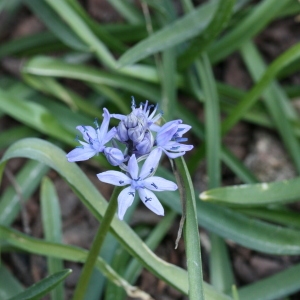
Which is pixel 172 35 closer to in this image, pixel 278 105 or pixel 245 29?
pixel 245 29

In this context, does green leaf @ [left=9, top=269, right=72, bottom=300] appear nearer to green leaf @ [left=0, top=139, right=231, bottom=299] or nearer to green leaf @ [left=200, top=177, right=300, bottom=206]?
green leaf @ [left=0, top=139, right=231, bottom=299]

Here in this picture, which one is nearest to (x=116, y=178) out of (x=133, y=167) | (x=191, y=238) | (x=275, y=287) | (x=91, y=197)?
(x=133, y=167)

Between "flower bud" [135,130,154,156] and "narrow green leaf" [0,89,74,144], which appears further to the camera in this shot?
"narrow green leaf" [0,89,74,144]

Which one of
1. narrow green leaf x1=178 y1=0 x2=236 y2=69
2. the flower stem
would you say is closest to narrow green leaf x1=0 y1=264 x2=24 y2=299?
the flower stem

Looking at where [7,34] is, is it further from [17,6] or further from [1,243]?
[1,243]

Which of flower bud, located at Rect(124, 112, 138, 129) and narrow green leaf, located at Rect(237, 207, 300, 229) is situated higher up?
narrow green leaf, located at Rect(237, 207, 300, 229)

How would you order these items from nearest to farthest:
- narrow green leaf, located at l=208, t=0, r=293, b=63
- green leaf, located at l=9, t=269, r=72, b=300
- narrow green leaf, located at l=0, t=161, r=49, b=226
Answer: green leaf, located at l=9, t=269, r=72, b=300 < narrow green leaf, located at l=0, t=161, r=49, b=226 < narrow green leaf, located at l=208, t=0, r=293, b=63
